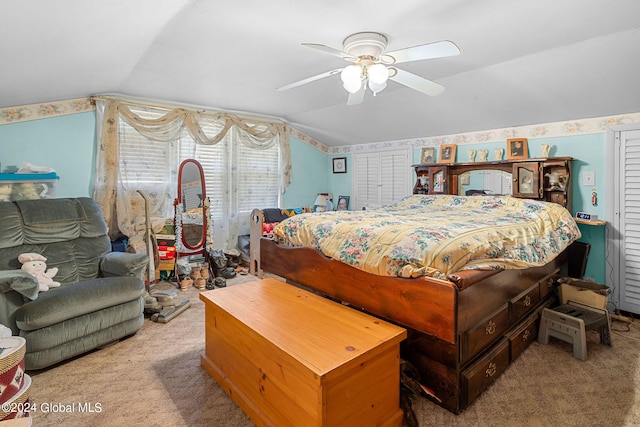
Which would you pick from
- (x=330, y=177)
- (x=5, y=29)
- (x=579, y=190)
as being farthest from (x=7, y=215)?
(x=579, y=190)

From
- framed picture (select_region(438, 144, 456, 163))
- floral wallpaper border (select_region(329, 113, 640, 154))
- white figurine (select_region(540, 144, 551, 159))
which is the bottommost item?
white figurine (select_region(540, 144, 551, 159))

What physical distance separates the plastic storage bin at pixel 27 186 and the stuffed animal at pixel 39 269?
789 millimetres

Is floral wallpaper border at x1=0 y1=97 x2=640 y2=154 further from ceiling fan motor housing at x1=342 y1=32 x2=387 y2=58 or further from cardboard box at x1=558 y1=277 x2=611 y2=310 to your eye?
ceiling fan motor housing at x1=342 y1=32 x2=387 y2=58

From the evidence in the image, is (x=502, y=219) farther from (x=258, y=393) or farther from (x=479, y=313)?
(x=258, y=393)

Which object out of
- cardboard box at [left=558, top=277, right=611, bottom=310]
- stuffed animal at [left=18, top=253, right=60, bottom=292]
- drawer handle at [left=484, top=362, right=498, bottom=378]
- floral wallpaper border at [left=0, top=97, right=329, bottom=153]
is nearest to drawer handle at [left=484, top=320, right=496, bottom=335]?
drawer handle at [left=484, top=362, right=498, bottom=378]

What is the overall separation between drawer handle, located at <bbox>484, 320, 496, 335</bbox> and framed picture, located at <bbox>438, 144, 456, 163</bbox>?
102 inches

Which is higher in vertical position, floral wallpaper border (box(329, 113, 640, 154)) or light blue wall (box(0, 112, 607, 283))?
floral wallpaper border (box(329, 113, 640, 154))

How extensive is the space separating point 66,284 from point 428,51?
9.90ft

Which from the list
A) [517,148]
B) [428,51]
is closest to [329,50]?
[428,51]

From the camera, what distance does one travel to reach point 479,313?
5.83 feet

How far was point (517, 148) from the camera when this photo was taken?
359cm

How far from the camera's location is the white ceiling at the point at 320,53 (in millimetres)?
1963

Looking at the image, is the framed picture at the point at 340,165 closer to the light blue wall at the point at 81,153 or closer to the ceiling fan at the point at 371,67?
the light blue wall at the point at 81,153

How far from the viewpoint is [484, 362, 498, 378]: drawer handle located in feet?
6.31
